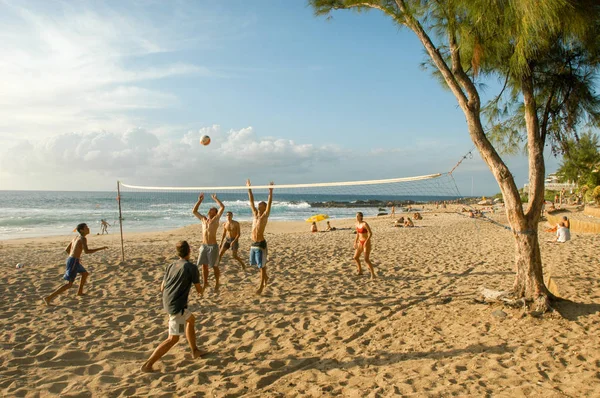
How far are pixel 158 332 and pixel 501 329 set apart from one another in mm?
4256

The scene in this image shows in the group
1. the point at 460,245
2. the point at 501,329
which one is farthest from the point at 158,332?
the point at 460,245

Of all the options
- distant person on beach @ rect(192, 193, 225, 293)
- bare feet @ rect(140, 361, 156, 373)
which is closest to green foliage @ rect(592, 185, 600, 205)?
distant person on beach @ rect(192, 193, 225, 293)

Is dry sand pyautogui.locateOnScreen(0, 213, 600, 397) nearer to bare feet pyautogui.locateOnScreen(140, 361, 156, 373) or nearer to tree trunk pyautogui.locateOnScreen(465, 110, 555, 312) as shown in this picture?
bare feet pyautogui.locateOnScreen(140, 361, 156, 373)

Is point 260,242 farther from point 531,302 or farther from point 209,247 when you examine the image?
point 531,302

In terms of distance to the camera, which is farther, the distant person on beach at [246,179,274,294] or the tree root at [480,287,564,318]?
the distant person on beach at [246,179,274,294]

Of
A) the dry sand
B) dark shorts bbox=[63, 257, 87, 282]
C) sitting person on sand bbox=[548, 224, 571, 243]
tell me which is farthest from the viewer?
sitting person on sand bbox=[548, 224, 571, 243]

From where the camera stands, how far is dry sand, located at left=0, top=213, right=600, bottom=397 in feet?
11.6

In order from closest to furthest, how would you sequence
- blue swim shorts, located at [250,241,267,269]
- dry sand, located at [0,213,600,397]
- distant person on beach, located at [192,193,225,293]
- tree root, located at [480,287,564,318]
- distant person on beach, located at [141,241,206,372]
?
dry sand, located at [0,213,600,397] < distant person on beach, located at [141,241,206,372] < tree root, located at [480,287,564,318] < blue swim shorts, located at [250,241,267,269] < distant person on beach, located at [192,193,225,293]

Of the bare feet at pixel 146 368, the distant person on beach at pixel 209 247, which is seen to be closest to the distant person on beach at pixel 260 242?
the distant person on beach at pixel 209 247

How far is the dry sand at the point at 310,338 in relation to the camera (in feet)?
11.6

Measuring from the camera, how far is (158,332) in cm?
498

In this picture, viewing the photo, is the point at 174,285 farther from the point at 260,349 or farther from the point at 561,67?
the point at 561,67

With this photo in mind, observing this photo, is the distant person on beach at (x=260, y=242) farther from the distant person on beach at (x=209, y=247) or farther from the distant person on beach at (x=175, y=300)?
the distant person on beach at (x=175, y=300)

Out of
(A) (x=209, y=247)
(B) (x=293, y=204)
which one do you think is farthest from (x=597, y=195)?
(B) (x=293, y=204)
